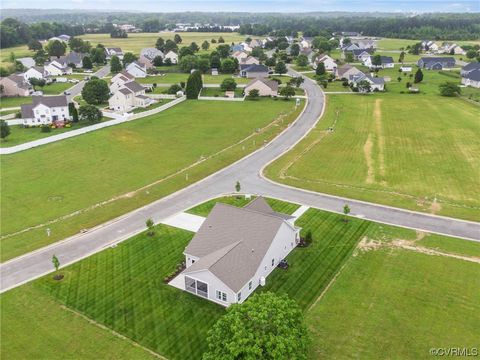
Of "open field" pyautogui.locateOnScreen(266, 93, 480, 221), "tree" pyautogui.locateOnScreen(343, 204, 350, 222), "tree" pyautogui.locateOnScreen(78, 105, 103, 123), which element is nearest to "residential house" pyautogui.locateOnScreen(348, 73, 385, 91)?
"open field" pyautogui.locateOnScreen(266, 93, 480, 221)

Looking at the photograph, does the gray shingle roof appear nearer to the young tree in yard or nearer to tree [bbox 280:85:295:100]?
tree [bbox 280:85:295:100]

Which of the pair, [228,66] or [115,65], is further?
[228,66]

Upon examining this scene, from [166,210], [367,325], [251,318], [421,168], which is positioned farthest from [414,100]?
[251,318]

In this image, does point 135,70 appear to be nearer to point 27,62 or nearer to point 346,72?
point 27,62

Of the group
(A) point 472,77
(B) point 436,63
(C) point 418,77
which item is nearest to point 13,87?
(C) point 418,77

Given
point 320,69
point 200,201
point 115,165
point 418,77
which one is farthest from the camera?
point 320,69
